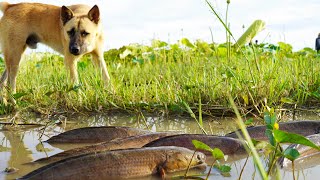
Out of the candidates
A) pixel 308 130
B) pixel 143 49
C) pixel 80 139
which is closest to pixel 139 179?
pixel 80 139

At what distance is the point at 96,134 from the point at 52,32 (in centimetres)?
448

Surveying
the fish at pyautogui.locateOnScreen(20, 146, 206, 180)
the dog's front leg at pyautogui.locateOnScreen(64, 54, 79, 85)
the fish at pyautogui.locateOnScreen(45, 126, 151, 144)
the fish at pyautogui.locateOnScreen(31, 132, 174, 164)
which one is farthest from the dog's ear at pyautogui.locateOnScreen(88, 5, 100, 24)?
the fish at pyautogui.locateOnScreen(20, 146, 206, 180)

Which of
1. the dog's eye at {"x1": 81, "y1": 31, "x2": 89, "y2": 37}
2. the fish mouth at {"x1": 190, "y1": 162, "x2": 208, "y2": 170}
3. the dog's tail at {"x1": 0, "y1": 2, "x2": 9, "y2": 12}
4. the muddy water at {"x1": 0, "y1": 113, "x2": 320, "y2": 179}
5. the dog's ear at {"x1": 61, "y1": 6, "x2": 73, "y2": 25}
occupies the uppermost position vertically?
the dog's tail at {"x1": 0, "y1": 2, "x2": 9, "y2": 12}

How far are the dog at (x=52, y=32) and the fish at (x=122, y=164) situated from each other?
14.5 ft

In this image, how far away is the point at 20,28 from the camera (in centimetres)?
711

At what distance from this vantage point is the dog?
684cm

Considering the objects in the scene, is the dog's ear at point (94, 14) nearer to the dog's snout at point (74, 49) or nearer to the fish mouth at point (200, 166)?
the dog's snout at point (74, 49)

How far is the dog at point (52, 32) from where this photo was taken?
6.84 m

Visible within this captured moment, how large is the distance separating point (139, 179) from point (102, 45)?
17.6 feet

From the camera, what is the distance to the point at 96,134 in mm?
3176

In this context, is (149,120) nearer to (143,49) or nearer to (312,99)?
(312,99)

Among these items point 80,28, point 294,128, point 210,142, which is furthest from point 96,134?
point 80,28

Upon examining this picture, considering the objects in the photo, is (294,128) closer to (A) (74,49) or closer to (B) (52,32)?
(A) (74,49)

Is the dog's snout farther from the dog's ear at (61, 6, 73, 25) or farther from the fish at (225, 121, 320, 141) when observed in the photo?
the fish at (225, 121, 320, 141)
